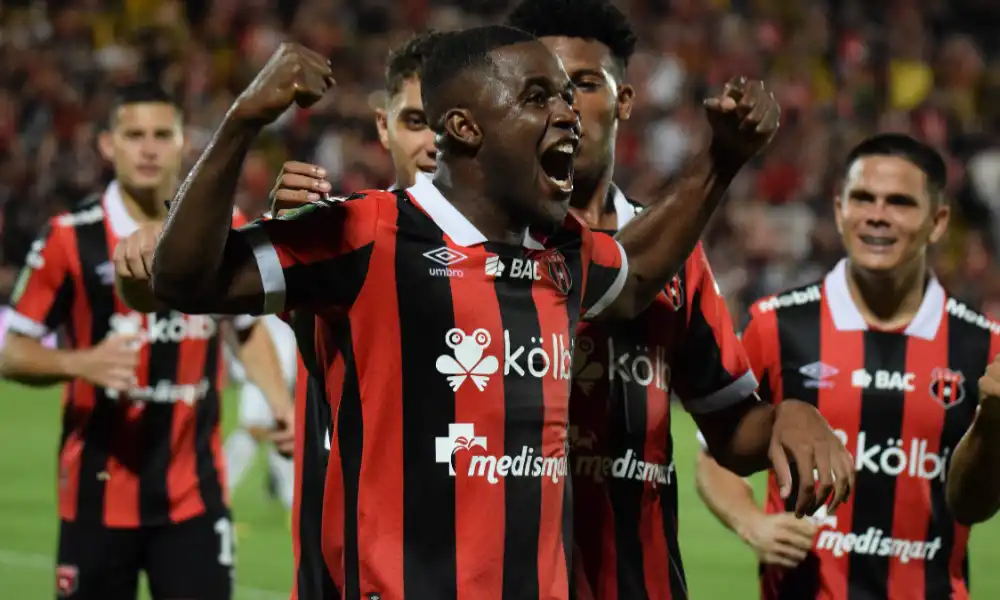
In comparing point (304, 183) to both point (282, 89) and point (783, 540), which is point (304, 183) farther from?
point (783, 540)

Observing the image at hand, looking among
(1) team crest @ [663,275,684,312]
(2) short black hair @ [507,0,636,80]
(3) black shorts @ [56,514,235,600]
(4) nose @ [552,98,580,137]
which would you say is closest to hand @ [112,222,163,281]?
(4) nose @ [552,98,580,137]

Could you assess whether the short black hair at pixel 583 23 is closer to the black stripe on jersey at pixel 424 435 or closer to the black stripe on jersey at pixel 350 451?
the black stripe on jersey at pixel 424 435

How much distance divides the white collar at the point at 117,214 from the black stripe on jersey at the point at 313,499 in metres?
2.59

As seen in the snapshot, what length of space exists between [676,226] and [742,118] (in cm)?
30

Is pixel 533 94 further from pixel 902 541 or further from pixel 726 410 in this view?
pixel 902 541

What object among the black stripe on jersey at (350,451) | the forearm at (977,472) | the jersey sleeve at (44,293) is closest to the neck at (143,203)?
the jersey sleeve at (44,293)

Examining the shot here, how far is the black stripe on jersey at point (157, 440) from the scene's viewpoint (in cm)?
549

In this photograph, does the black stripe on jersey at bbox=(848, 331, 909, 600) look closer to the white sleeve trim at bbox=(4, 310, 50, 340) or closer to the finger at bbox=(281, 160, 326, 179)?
the finger at bbox=(281, 160, 326, 179)

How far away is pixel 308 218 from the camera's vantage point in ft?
9.58

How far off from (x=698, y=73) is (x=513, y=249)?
16103 mm

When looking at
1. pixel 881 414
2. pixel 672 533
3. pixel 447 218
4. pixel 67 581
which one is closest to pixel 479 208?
pixel 447 218

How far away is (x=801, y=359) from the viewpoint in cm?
465

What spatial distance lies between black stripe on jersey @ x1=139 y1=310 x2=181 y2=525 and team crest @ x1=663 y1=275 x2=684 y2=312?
248 cm

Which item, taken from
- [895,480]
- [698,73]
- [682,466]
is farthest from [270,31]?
[895,480]
